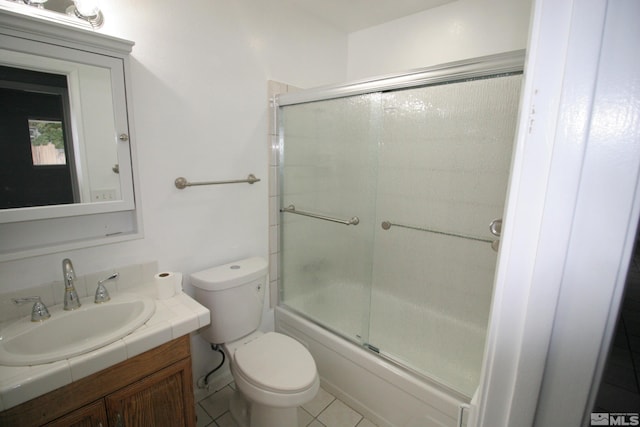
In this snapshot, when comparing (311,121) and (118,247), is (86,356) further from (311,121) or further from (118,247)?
(311,121)

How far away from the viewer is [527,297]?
12.8 inches

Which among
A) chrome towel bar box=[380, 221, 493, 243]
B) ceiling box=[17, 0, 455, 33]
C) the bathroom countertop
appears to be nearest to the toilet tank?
the bathroom countertop

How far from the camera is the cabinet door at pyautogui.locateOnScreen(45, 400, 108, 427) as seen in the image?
0.91 m

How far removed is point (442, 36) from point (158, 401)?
2547mm

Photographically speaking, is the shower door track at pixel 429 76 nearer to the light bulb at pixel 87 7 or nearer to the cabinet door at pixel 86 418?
the light bulb at pixel 87 7

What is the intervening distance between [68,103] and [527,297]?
1.58 metres

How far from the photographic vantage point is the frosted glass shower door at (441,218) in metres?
1.44

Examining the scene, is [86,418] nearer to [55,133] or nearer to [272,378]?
[272,378]

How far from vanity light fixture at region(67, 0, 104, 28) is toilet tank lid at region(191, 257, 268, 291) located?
3.96 feet

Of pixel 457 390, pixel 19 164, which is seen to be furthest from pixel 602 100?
pixel 19 164

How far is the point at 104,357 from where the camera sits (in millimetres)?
946

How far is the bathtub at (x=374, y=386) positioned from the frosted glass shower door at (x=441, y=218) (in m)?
0.08

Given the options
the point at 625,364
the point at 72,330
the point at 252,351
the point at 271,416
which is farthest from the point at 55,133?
the point at 625,364

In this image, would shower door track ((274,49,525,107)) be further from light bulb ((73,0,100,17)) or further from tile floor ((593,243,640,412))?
tile floor ((593,243,640,412))
